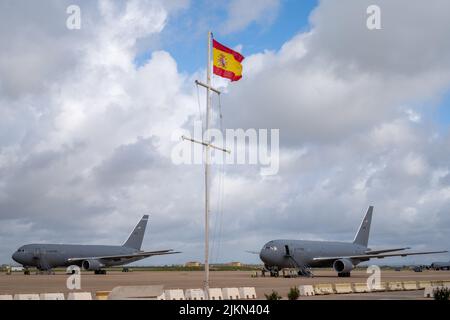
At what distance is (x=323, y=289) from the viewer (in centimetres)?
3097

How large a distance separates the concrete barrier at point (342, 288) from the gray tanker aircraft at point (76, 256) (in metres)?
50.0

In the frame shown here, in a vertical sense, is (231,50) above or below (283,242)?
above

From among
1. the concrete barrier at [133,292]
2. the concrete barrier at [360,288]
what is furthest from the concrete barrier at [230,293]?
the concrete barrier at [360,288]

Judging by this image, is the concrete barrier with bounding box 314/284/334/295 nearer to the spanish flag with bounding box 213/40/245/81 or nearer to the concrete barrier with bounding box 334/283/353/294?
the concrete barrier with bounding box 334/283/353/294

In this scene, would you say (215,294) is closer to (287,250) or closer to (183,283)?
(183,283)

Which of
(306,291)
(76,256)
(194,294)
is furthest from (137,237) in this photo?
(194,294)

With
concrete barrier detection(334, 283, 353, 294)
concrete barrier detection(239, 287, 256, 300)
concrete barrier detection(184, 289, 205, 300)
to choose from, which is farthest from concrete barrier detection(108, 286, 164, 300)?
concrete barrier detection(334, 283, 353, 294)

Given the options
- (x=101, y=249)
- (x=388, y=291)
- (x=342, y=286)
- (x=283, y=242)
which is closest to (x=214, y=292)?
(x=342, y=286)

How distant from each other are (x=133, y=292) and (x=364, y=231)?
215ft

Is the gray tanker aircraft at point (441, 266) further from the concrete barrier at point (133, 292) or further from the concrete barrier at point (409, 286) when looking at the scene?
the concrete barrier at point (133, 292)
